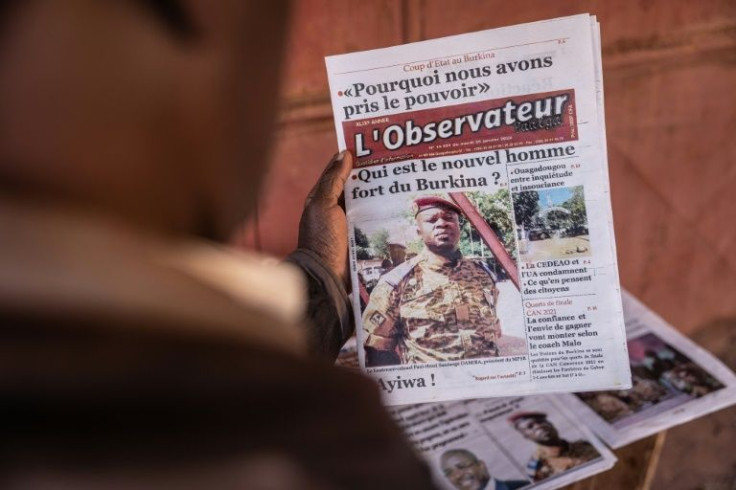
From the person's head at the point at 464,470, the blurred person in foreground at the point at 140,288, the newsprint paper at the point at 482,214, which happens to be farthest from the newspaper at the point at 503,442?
the blurred person in foreground at the point at 140,288

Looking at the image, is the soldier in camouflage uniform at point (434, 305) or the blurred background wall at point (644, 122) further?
the blurred background wall at point (644, 122)

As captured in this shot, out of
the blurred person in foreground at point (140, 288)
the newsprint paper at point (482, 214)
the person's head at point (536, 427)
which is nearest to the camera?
the blurred person in foreground at point (140, 288)

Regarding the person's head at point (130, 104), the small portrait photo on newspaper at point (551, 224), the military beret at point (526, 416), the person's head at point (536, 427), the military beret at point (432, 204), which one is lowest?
the person's head at point (536, 427)

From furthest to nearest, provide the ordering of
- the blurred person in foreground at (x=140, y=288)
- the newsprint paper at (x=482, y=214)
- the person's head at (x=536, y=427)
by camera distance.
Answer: the person's head at (x=536, y=427), the newsprint paper at (x=482, y=214), the blurred person in foreground at (x=140, y=288)

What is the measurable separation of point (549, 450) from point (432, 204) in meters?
0.33

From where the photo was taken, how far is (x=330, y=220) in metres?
0.79

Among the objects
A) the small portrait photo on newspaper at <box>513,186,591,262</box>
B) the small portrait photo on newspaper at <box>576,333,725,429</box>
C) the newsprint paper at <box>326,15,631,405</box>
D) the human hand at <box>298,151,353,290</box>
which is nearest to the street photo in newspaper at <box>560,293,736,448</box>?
the small portrait photo on newspaper at <box>576,333,725,429</box>

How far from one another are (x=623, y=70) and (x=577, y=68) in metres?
0.26

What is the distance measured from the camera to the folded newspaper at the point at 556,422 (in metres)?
0.84

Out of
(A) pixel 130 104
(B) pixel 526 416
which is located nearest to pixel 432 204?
(B) pixel 526 416

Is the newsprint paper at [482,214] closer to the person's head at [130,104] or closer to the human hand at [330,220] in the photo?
the human hand at [330,220]

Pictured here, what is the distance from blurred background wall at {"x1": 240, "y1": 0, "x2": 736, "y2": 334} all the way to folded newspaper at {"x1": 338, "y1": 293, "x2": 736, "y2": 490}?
16cm

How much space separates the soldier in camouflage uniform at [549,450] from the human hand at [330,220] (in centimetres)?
29

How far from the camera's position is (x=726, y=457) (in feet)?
3.35
